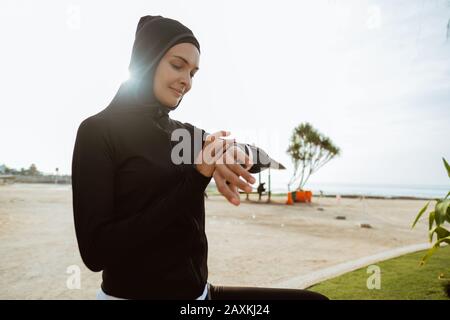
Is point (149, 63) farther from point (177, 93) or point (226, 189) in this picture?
point (226, 189)

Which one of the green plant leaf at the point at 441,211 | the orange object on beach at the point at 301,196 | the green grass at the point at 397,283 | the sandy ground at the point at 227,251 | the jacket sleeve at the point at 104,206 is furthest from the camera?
the orange object on beach at the point at 301,196

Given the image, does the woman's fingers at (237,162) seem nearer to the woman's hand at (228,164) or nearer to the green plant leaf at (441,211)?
the woman's hand at (228,164)

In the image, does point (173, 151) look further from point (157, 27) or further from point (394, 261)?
point (394, 261)

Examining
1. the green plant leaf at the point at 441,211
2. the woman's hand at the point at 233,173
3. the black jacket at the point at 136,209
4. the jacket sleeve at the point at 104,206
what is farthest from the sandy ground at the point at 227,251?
the woman's hand at the point at 233,173

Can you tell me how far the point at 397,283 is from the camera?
4934 millimetres

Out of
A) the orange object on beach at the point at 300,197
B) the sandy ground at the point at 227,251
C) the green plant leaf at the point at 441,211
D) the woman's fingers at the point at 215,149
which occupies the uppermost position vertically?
the woman's fingers at the point at 215,149


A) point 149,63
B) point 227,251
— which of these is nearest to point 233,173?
point 149,63

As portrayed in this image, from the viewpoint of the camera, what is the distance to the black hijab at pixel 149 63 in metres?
1.60

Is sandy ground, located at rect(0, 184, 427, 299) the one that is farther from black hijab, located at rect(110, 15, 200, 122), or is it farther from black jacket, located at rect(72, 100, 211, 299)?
black hijab, located at rect(110, 15, 200, 122)

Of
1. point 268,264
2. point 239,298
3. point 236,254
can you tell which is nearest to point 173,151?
point 239,298

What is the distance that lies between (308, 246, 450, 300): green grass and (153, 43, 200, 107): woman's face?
4.06 m

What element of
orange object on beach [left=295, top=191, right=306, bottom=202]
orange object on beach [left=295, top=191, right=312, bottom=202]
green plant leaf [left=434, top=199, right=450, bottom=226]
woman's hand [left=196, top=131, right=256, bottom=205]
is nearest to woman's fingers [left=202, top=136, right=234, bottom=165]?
woman's hand [left=196, top=131, right=256, bottom=205]

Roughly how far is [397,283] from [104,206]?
17.3 feet

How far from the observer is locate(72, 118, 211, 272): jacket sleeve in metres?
1.15
